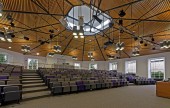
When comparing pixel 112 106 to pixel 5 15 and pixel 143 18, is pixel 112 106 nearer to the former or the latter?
pixel 143 18

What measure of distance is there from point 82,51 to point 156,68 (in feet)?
33.9

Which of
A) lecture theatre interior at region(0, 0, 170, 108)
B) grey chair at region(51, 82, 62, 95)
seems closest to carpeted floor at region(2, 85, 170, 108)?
lecture theatre interior at region(0, 0, 170, 108)

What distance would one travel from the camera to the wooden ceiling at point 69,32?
984 cm

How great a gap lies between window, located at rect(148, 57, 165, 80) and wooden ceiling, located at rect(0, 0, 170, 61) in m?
1.30

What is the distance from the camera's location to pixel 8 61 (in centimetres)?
1852

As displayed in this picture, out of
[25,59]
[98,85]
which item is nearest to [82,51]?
[25,59]

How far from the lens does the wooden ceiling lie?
32.3 ft

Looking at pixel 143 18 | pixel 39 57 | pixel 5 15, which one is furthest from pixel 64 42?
pixel 143 18

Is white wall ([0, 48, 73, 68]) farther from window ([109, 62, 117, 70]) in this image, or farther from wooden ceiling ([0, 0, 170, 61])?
window ([109, 62, 117, 70])

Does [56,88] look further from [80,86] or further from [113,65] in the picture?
[113,65]

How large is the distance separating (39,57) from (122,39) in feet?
41.9

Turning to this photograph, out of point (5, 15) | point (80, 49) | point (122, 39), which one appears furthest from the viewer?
point (80, 49)

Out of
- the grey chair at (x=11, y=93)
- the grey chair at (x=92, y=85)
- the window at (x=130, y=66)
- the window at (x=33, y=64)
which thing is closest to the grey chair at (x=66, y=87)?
the grey chair at (x=92, y=85)

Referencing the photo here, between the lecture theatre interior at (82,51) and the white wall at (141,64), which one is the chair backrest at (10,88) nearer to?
the lecture theatre interior at (82,51)
